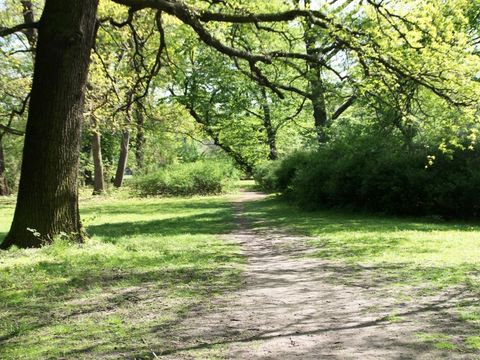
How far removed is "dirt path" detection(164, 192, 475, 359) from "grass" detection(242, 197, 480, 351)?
A: 0.49 feet

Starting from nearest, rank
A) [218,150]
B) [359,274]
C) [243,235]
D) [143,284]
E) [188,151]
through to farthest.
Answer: [143,284] → [359,274] → [243,235] → [218,150] → [188,151]

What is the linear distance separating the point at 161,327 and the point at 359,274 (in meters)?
3.71

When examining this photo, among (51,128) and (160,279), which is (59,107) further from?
(160,279)

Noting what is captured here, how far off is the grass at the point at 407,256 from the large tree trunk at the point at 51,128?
511 centimetres

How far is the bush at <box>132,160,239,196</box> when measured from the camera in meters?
30.2

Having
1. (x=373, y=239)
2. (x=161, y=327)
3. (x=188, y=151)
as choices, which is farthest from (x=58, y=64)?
(x=188, y=151)

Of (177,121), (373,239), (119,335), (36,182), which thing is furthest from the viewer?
(177,121)

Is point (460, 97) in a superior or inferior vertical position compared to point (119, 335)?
superior

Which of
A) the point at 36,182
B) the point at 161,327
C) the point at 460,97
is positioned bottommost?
the point at 161,327

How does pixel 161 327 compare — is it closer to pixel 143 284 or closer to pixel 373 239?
pixel 143 284

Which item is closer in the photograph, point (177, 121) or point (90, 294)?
point (90, 294)

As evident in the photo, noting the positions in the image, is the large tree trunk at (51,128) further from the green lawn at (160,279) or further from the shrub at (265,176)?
the shrub at (265,176)

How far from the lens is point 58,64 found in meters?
8.87

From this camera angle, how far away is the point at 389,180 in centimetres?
1634
